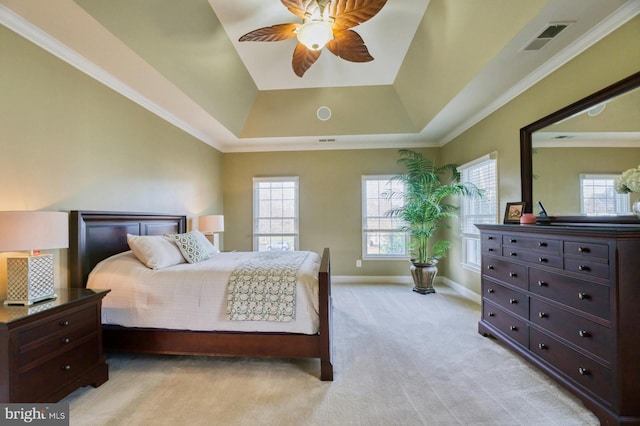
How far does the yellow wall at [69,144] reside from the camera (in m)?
1.86

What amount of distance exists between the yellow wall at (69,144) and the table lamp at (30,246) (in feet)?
1.00

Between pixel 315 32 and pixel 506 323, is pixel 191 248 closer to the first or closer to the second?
pixel 315 32

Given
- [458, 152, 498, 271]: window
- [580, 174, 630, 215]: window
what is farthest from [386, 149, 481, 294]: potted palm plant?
[580, 174, 630, 215]: window

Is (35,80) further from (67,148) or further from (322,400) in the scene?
(322,400)

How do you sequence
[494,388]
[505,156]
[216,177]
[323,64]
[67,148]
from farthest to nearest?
[216,177], [323,64], [505,156], [67,148], [494,388]

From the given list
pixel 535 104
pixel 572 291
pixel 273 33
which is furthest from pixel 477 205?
pixel 273 33

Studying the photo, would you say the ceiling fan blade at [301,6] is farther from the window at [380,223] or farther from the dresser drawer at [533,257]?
the window at [380,223]

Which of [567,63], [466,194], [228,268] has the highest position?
[567,63]

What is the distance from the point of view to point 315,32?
6.90 ft

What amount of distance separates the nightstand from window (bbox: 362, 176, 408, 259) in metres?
4.08

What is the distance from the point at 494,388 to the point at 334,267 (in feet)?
11.0

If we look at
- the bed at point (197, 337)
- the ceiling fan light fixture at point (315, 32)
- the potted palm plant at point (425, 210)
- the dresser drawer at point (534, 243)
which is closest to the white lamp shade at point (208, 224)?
the bed at point (197, 337)

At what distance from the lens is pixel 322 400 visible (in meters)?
1.79

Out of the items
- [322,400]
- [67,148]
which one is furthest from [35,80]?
[322,400]
